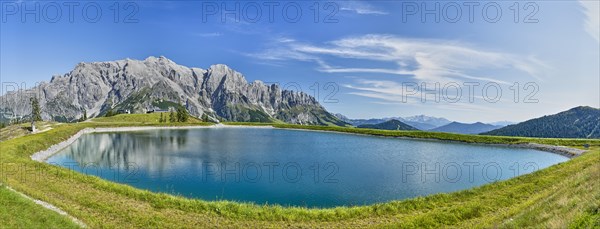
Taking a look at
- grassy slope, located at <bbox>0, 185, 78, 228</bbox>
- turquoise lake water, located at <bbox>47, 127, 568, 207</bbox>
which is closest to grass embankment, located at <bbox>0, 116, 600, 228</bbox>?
grassy slope, located at <bbox>0, 185, 78, 228</bbox>

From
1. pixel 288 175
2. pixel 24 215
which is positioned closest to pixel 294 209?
pixel 24 215

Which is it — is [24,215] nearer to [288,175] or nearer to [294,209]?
[294,209]

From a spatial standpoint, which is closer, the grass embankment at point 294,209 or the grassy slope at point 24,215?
the grassy slope at point 24,215

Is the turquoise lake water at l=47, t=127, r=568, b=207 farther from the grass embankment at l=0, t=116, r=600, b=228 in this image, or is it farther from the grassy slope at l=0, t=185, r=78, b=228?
the grassy slope at l=0, t=185, r=78, b=228

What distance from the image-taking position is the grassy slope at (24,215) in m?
14.9

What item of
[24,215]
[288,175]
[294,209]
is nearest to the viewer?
[24,215]

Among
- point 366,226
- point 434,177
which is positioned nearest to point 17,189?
point 366,226

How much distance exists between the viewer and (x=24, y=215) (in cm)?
1608

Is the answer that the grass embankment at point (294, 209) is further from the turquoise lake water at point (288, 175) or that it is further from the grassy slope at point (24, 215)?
the turquoise lake water at point (288, 175)

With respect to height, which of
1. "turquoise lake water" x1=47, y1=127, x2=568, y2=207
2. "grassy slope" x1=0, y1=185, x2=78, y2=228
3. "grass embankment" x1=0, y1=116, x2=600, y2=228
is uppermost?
"grassy slope" x1=0, y1=185, x2=78, y2=228

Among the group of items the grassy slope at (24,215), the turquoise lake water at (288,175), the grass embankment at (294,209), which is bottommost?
the turquoise lake water at (288,175)

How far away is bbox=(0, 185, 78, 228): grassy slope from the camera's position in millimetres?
14906

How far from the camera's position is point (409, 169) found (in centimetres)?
4953

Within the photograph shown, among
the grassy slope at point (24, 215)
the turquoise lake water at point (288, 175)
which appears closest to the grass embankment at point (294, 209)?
the grassy slope at point (24, 215)
